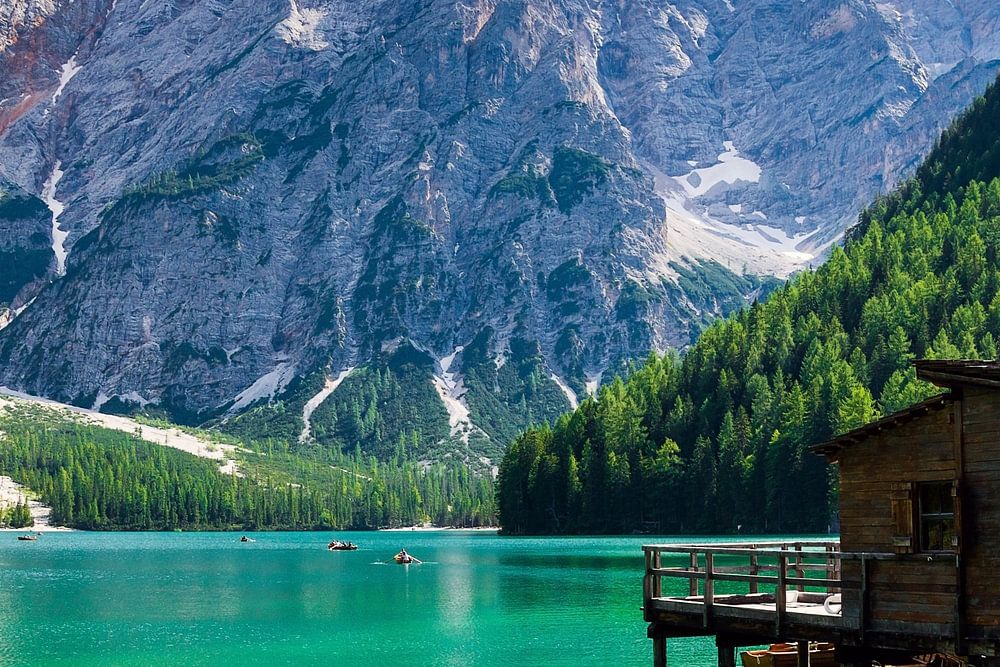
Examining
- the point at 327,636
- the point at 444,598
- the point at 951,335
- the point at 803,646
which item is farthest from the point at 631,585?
the point at 951,335

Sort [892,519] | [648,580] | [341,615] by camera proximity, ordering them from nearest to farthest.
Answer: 1. [892,519]
2. [648,580]
3. [341,615]

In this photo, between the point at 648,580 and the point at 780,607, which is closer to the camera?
the point at 780,607

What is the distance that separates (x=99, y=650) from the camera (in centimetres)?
8225

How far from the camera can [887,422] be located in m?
41.6

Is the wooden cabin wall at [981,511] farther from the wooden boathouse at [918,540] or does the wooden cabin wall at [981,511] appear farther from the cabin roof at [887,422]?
the cabin roof at [887,422]

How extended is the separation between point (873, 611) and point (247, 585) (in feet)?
330

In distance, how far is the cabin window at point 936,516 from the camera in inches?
1585

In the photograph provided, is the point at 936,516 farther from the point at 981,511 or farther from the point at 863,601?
the point at 863,601

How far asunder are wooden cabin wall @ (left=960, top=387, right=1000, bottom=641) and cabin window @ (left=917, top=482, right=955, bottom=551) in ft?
2.30

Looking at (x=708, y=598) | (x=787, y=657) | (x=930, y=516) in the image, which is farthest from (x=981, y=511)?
(x=787, y=657)

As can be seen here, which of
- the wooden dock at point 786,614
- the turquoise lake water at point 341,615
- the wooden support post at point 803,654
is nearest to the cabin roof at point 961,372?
the wooden dock at point 786,614

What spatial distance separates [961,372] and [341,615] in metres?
70.7

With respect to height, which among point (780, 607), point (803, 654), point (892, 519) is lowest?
point (803, 654)

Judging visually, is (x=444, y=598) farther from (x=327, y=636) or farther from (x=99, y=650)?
(x=99, y=650)
